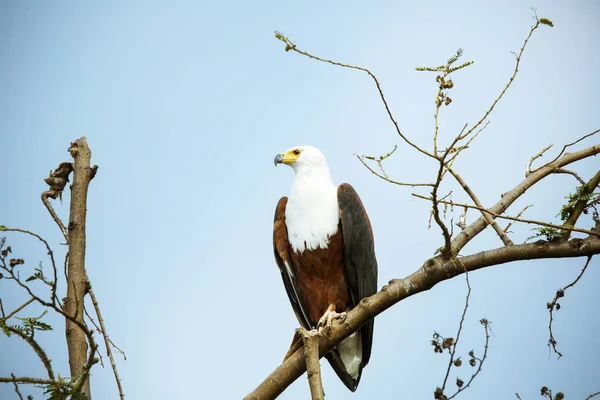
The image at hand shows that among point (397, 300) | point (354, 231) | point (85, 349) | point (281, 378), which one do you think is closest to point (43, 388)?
point (85, 349)

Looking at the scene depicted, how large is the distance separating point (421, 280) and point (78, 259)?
1896 mm

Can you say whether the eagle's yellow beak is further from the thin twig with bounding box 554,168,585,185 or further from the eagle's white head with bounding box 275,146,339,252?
the thin twig with bounding box 554,168,585,185

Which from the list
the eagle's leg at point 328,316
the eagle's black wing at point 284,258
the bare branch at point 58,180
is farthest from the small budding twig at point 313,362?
the bare branch at point 58,180

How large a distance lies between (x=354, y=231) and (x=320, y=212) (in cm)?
31

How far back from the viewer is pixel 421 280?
3.59m

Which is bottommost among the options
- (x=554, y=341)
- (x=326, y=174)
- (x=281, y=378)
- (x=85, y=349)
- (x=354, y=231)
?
(x=554, y=341)

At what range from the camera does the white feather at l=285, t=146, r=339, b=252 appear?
5125mm

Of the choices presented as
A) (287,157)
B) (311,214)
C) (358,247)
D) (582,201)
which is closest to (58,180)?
(311,214)

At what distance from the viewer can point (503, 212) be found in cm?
393

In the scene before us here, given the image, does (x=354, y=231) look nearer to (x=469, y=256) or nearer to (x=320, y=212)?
(x=320, y=212)

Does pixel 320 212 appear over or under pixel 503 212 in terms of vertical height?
over

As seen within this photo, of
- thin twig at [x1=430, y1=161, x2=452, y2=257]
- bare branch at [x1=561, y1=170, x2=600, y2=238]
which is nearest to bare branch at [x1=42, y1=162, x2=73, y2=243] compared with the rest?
thin twig at [x1=430, y1=161, x2=452, y2=257]

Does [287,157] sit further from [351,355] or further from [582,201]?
[582,201]

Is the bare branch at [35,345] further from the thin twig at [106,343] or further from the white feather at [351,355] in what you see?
the white feather at [351,355]
